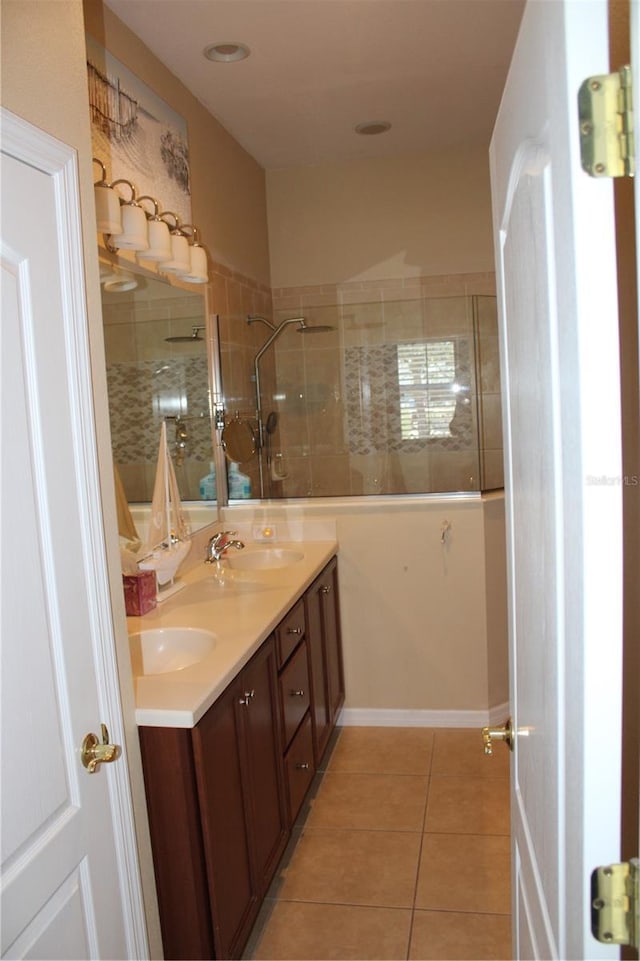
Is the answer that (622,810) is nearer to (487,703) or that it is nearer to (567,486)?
(567,486)

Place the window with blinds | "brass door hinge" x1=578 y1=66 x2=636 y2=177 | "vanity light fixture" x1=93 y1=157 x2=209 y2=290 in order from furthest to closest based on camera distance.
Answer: the window with blinds
"vanity light fixture" x1=93 y1=157 x2=209 y2=290
"brass door hinge" x1=578 y1=66 x2=636 y2=177

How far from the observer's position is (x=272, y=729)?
7.34ft

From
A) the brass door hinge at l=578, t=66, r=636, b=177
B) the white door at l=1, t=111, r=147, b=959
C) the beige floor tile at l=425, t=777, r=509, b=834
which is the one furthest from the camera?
the beige floor tile at l=425, t=777, r=509, b=834

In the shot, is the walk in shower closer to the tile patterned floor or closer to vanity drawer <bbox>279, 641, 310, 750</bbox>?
vanity drawer <bbox>279, 641, 310, 750</bbox>

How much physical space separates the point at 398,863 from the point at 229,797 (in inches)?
35.7

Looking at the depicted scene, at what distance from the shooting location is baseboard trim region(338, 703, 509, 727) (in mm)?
3402

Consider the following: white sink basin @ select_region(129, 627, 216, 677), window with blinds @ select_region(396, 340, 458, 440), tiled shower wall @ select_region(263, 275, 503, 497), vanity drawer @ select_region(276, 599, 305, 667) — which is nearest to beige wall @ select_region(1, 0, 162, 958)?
white sink basin @ select_region(129, 627, 216, 677)

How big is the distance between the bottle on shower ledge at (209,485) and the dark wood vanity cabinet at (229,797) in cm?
79

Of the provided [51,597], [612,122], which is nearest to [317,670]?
[51,597]

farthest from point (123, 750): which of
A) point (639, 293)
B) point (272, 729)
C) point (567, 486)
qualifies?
point (639, 293)

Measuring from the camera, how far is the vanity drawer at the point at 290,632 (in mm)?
2338

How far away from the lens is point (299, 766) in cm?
254

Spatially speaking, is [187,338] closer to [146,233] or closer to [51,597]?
[146,233]

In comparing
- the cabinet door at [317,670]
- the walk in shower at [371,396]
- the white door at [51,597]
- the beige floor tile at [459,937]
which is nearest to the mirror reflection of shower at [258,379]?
the walk in shower at [371,396]
